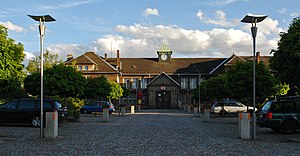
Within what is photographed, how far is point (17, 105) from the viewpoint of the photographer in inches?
925

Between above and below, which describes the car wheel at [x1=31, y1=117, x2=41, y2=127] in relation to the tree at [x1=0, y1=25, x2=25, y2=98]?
below

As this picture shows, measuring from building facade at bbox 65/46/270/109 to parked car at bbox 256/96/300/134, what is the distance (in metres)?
→ 58.3

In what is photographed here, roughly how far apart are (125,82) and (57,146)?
73.2 meters

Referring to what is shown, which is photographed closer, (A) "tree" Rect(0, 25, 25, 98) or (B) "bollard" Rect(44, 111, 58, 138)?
(B) "bollard" Rect(44, 111, 58, 138)

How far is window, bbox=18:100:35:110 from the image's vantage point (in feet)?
76.7

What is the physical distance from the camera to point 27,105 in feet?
76.9

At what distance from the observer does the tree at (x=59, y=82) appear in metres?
30.2

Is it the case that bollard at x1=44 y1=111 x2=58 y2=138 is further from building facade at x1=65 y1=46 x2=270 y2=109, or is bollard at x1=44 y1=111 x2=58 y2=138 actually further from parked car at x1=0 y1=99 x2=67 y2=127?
building facade at x1=65 y1=46 x2=270 y2=109

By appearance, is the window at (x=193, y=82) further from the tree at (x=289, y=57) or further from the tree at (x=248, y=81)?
the tree at (x=289, y=57)

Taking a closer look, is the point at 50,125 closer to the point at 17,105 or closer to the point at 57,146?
the point at 57,146

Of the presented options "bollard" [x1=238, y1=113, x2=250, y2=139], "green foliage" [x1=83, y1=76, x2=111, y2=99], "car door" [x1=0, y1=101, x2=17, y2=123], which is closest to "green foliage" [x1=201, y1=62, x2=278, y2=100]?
"bollard" [x1=238, y1=113, x2=250, y2=139]

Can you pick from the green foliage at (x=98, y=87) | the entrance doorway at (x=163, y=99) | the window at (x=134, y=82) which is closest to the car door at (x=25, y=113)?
the green foliage at (x=98, y=87)

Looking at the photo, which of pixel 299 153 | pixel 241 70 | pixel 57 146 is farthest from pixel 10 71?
pixel 241 70

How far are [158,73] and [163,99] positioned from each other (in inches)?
254
